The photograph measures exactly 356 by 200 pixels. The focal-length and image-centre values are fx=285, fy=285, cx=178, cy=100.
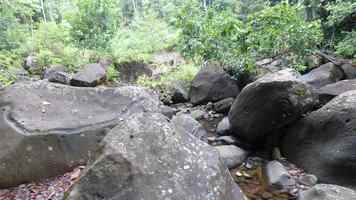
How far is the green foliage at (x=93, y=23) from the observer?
10133mm

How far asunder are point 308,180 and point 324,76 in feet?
10.4

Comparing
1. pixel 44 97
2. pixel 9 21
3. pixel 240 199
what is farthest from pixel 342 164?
pixel 9 21

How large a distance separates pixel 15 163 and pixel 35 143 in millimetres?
273

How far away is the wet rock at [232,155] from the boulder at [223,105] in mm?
1923

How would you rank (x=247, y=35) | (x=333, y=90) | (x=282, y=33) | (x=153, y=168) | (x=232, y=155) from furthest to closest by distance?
(x=247, y=35)
(x=282, y=33)
(x=333, y=90)
(x=232, y=155)
(x=153, y=168)

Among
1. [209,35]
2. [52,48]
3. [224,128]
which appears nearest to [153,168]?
[224,128]

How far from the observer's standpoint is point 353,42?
6.34 metres

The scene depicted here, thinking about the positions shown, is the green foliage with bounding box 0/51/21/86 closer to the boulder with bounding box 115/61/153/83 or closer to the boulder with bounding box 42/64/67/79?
the boulder with bounding box 42/64/67/79

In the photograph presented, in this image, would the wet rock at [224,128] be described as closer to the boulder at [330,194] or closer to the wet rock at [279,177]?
the wet rock at [279,177]

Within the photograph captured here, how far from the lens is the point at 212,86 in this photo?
23.0 feet

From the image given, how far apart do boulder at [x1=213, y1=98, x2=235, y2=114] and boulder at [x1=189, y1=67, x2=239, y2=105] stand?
0.37 m

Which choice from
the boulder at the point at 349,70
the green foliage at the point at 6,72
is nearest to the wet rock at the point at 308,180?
the boulder at the point at 349,70

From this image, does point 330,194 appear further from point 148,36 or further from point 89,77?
point 148,36

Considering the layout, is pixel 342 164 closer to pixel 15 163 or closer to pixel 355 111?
pixel 355 111
